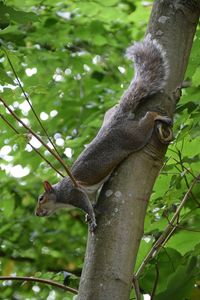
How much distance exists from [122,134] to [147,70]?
15.1 inches

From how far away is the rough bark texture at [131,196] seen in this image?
144 cm

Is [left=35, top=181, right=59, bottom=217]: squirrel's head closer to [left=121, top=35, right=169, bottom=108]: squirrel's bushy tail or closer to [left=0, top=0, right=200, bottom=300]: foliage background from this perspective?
[left=0, top=0, right=200, bottom=300]: foliage background

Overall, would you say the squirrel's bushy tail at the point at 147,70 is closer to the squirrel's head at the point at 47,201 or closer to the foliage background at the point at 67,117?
the foliage background at the point at 67,117

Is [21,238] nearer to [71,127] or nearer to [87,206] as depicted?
[71,127]

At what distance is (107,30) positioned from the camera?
4.46 metres

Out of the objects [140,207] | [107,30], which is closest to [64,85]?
[107,30]

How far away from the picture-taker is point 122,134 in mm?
2109

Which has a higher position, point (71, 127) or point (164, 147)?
point (164, 147)

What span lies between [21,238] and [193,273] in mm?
3000

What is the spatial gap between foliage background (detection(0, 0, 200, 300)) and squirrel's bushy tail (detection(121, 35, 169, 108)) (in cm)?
19

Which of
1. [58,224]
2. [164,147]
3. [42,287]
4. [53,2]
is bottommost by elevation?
[58,224]

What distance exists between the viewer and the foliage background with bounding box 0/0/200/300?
6.81 ft

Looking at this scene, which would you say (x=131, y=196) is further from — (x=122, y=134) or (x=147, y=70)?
(x=147, y=70)

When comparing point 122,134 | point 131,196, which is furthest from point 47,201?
point 131,196
